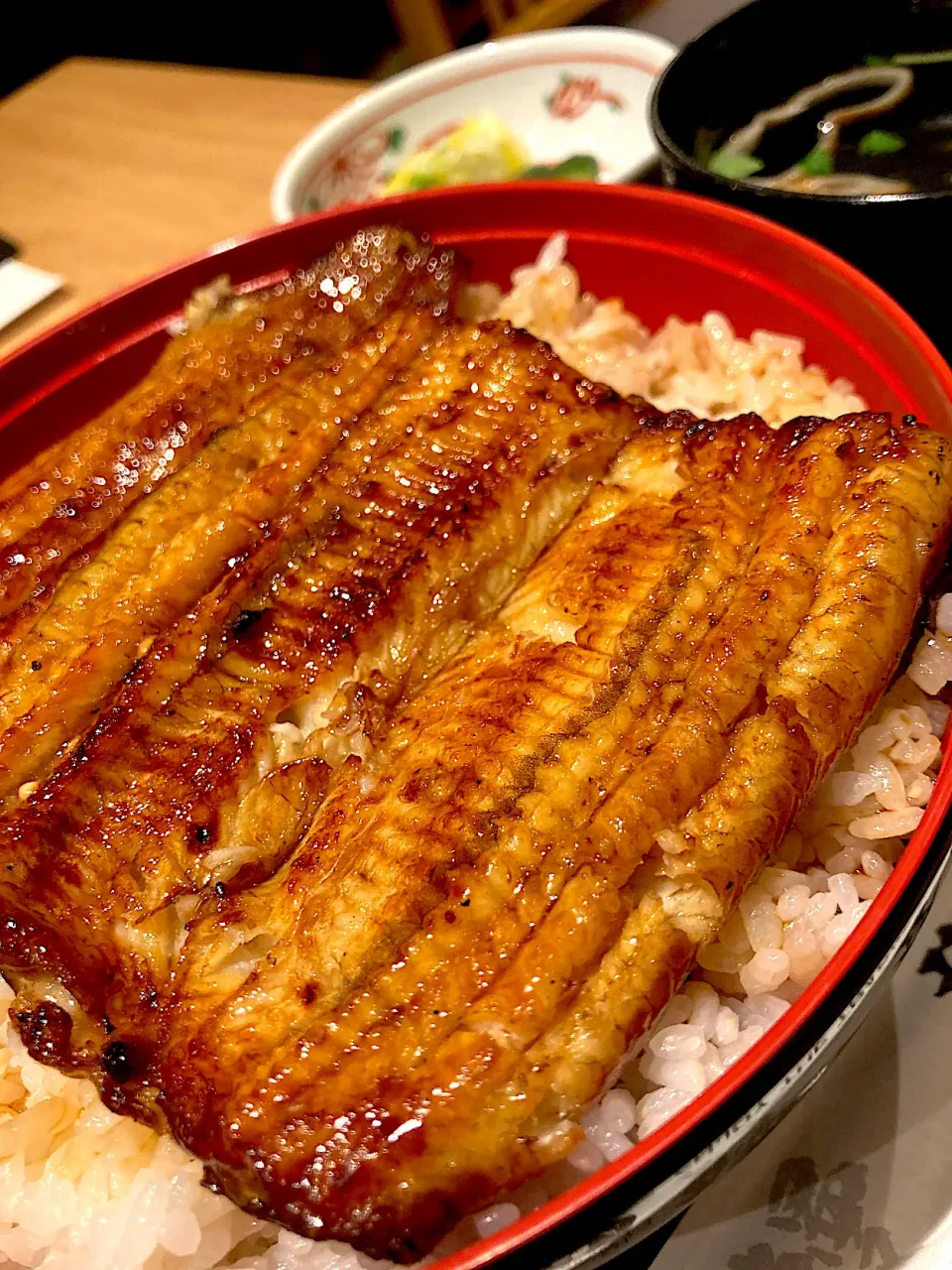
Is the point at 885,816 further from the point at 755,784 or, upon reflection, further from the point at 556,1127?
the point at 556,1127

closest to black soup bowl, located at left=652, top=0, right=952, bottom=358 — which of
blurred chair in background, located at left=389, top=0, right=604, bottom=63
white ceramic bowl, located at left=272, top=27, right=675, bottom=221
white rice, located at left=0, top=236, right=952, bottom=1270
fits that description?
white ceramic bowl, located at left=272, top=27, right=675, bottom=221

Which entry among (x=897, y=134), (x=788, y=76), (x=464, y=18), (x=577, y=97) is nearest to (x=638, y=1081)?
(x=897, y=134)

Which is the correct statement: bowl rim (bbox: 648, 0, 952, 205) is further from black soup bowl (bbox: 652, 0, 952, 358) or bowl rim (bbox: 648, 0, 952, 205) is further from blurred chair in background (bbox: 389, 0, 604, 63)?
blurred chair in background (bbox: 389, 0, 604, 63)

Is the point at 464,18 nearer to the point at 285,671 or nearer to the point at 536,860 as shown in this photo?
the point at 285,671

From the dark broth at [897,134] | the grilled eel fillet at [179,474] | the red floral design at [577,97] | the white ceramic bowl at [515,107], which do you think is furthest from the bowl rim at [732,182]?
the red floral design at [577,97]

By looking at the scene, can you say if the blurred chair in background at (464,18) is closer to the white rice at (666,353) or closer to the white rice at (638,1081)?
the white rice at (666,353)

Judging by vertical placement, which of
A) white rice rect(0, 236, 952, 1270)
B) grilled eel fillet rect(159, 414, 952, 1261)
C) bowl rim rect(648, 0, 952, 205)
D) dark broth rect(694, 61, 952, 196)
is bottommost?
white rice rect(0, 236, 952, 1270)
